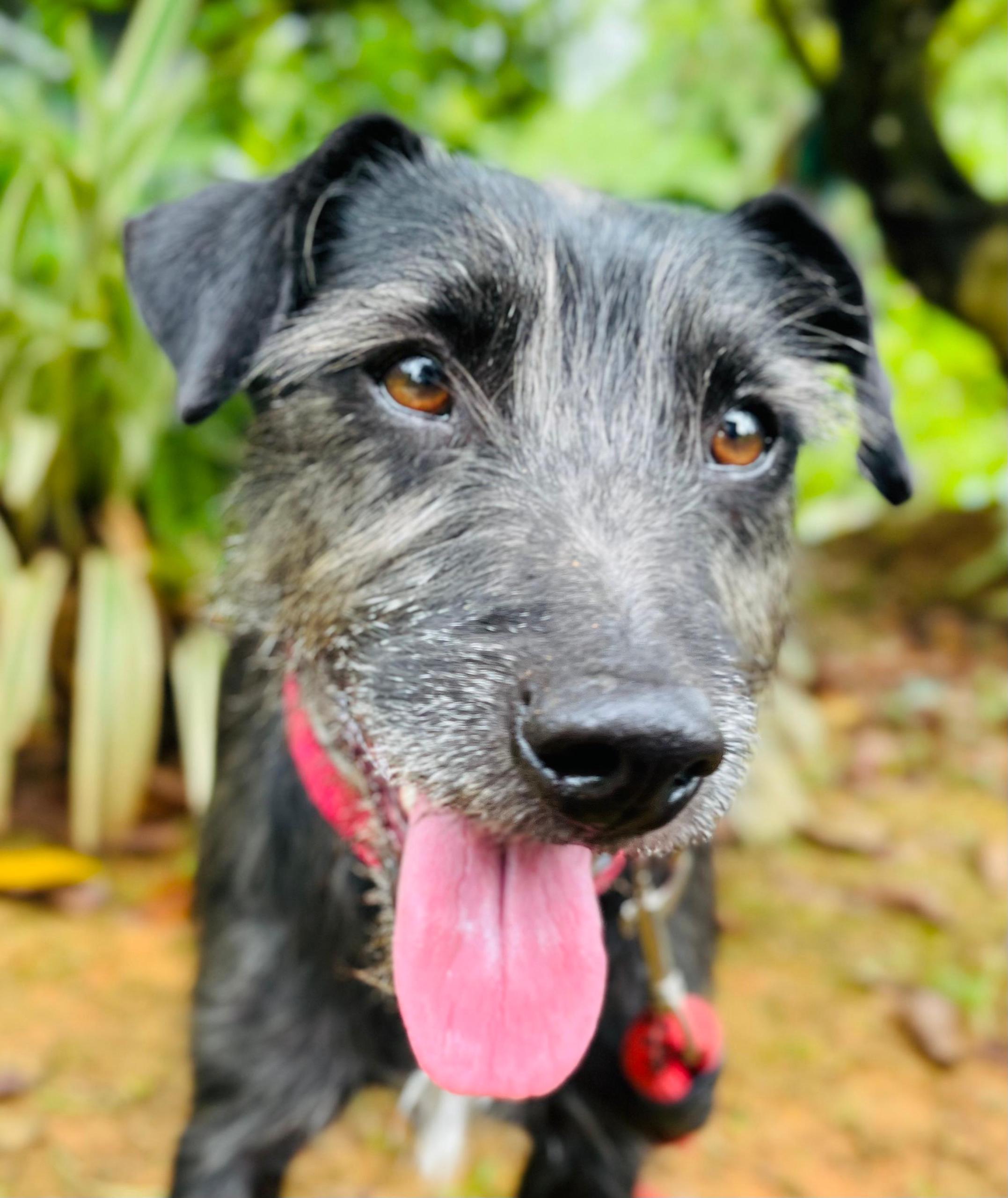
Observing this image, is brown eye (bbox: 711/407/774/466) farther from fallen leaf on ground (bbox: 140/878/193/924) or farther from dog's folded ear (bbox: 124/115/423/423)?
fallen leaf on ground (bbox: 140/878/193/924)

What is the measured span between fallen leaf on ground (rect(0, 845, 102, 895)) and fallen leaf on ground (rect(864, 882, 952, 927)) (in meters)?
2.74

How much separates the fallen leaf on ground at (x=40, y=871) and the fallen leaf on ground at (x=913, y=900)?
2743 mm

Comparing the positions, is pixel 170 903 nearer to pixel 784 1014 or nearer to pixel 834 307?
pixel 784 1014

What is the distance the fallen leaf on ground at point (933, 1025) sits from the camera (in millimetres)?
2965

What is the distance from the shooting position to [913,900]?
3615 millimetres

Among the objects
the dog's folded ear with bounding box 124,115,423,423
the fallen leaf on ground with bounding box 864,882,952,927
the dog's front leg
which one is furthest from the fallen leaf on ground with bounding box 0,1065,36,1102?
the fallen leaf on ground with bounding box 864,882,952,927

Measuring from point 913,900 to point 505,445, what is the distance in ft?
8.75

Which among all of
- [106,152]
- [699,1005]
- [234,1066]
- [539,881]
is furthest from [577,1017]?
[106,152]

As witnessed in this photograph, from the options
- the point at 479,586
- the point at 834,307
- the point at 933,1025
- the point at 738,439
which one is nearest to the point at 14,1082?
the point at 479,586

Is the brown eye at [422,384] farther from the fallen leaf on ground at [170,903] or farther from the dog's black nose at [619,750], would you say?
the fallen leaf on ground at [170,903]

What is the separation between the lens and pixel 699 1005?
80.2 inches

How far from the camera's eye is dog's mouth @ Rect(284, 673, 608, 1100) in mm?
1548

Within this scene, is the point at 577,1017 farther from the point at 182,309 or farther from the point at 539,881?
the point at 182,309

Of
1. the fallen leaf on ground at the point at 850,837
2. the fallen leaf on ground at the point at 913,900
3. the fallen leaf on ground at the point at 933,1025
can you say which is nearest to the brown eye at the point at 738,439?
the fallen leaf on ground at the point at 933,1025
